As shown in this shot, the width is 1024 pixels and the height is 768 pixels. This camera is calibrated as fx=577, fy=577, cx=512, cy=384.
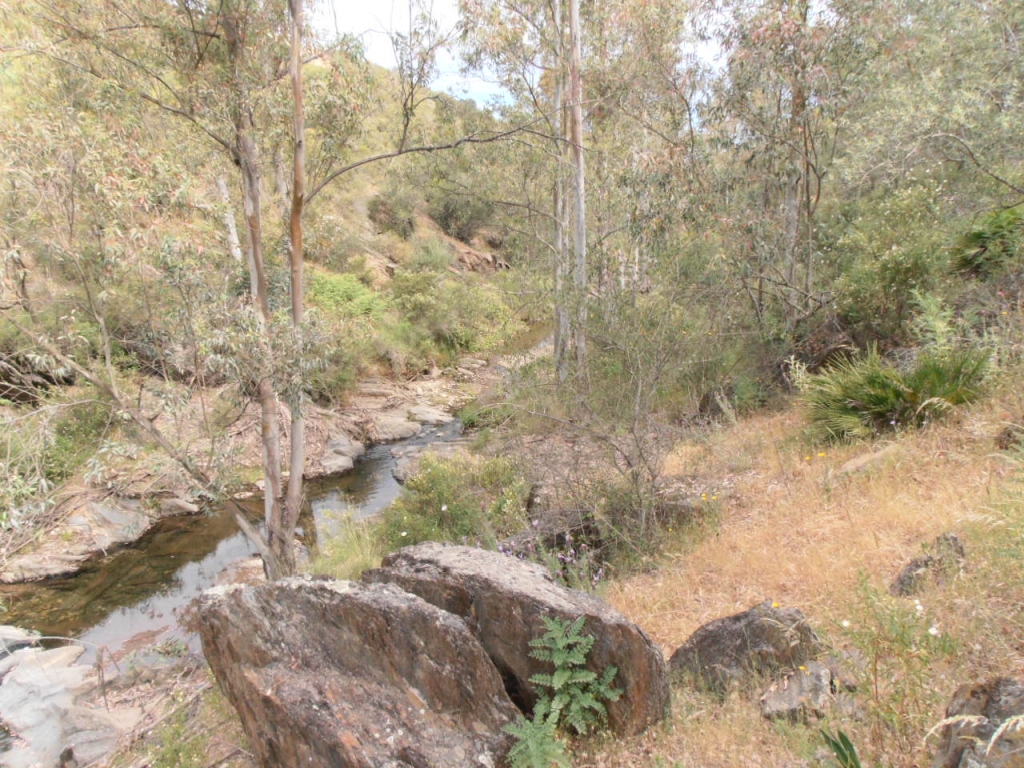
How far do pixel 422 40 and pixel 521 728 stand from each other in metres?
6.97

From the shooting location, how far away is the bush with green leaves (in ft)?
8.78

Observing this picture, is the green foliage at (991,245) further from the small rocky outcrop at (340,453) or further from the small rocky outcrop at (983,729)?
the small rocky outcrop at (340,453)

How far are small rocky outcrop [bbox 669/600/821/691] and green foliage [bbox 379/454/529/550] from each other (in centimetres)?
317

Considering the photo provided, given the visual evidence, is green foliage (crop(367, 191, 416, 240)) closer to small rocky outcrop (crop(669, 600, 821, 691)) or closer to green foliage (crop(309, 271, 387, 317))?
green foliage (crop(309, 271, 387, 317))

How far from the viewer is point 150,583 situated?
326 inches

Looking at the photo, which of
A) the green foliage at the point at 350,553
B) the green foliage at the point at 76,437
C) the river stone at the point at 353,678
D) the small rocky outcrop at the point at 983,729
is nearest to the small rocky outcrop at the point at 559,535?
the green foliage at the point at 350,553

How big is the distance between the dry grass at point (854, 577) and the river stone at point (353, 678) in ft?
2.14

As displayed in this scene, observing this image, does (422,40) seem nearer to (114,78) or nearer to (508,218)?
(114,78)

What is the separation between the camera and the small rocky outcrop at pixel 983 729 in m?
1.57

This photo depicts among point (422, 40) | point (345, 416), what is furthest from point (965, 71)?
point (345, 416)

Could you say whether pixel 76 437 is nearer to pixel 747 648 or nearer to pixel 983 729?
pixel 747 648

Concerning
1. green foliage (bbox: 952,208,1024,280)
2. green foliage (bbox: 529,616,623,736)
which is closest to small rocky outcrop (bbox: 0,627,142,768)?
green foliage (bbox: 529,616,623,736)

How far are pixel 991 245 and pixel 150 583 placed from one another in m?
11.9

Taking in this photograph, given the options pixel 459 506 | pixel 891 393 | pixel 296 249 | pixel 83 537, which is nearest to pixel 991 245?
pixel 891 393
